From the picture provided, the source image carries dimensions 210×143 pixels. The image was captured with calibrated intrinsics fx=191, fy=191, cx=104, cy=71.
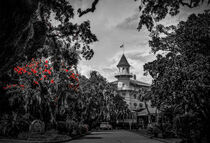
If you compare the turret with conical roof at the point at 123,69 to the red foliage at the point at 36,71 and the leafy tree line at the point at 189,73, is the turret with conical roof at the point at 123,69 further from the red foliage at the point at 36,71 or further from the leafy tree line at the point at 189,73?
the red foliage at the point at 36,71

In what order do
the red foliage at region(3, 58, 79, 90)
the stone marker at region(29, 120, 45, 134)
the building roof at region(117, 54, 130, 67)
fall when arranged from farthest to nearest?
1. the building roof at region(117, 54, 130, 67)
2. the red foliage at region(3, 58, 79, 90)
3. the stone marker at region(29, 120, 45, 134)

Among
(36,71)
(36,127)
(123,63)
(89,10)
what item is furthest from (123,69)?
(89,10)

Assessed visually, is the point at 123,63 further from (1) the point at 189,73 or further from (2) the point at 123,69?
(1) the point at 189,73

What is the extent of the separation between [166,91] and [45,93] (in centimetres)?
913

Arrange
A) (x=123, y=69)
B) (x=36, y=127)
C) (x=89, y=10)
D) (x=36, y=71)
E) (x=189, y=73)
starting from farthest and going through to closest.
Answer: (x=123, y=69) < (x=36, y=71) < (x=36, y=127) < (x=189, y=73) < (x=89, y=10)

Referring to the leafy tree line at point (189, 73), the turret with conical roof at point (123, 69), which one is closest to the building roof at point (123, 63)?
the turret with conical roof at point (123, 69)

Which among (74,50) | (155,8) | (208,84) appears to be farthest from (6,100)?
(208,84)

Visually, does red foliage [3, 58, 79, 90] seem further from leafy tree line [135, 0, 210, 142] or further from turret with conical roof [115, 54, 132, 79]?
turret with conical roof [115, 54, 132, 79]

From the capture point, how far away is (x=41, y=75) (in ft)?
50.5

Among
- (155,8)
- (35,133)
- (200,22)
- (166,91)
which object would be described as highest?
(200,22)

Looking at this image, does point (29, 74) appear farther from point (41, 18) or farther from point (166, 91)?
point (166, 91)

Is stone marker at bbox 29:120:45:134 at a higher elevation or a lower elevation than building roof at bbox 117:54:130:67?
lower

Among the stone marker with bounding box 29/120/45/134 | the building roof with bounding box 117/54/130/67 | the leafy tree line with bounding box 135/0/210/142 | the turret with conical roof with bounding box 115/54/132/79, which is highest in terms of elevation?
the building roof with bounding box 117/54/130/67

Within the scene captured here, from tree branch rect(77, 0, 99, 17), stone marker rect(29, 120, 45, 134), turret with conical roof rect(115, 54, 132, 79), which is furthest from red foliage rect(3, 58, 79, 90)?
turret with conical roof rect(115, 54, 132, 79)
